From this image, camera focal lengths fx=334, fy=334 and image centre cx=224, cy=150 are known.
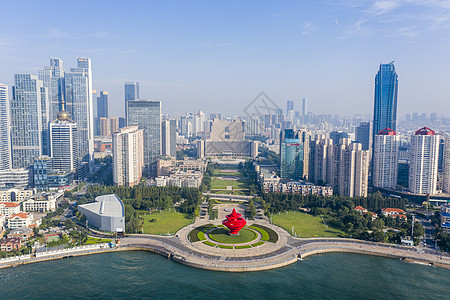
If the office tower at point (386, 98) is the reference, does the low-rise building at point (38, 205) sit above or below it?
below

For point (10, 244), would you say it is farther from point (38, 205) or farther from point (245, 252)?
point (245, 252)

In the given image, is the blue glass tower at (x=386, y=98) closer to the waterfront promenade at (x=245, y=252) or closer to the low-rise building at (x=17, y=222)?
the waterfront promenade at (x=245, y=252)

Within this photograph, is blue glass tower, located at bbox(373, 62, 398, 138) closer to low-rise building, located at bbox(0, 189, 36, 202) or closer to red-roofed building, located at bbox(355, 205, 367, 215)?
red-roofed building, located at bbox(355, 205, 367, 215)

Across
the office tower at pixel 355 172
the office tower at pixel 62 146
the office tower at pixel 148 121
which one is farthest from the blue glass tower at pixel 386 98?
the office tower at pixel 62 146

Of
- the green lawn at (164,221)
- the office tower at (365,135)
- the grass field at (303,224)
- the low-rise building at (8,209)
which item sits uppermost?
the office tower at (365,135)

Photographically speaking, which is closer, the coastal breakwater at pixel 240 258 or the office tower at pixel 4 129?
the coastal breakwater at pixel 240 258

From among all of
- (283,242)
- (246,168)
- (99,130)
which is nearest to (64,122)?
(246,168)

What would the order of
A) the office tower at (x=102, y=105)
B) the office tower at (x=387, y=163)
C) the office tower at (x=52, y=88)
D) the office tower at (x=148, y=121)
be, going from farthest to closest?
the office tower at (x=102, y=105), the office tower at (x=52, y=88), the office tower at (x=148, y=121), the office tower at (x=387, y=163)
